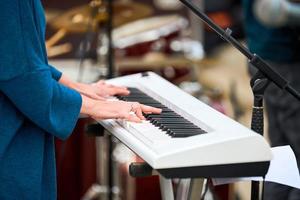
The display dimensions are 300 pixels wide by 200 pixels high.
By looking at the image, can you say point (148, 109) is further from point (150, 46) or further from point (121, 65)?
point (150, 46)

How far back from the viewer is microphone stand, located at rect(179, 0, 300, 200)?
2.01 m

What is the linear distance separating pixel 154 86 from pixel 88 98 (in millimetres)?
342

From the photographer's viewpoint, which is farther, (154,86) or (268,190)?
(268,190)

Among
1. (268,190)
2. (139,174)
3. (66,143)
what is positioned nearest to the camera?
(139,174)

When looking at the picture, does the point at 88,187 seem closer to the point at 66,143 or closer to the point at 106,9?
the point at 66,143

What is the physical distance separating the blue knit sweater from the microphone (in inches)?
47.1

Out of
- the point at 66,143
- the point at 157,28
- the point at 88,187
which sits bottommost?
the point at 88,187

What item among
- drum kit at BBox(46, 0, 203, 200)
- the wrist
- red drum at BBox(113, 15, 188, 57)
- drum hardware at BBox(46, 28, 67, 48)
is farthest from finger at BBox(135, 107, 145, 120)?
red drum at BBox(113, 15, 188, 57)

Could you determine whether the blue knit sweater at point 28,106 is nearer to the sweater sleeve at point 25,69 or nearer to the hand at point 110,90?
the sweater sleeve at point 25,69

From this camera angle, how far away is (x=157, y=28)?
433cm

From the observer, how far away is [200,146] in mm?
1835

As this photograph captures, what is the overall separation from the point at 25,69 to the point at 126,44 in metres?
2.50

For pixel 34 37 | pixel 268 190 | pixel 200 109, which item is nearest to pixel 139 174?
pixel 200 109

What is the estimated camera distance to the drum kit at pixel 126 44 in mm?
3471
